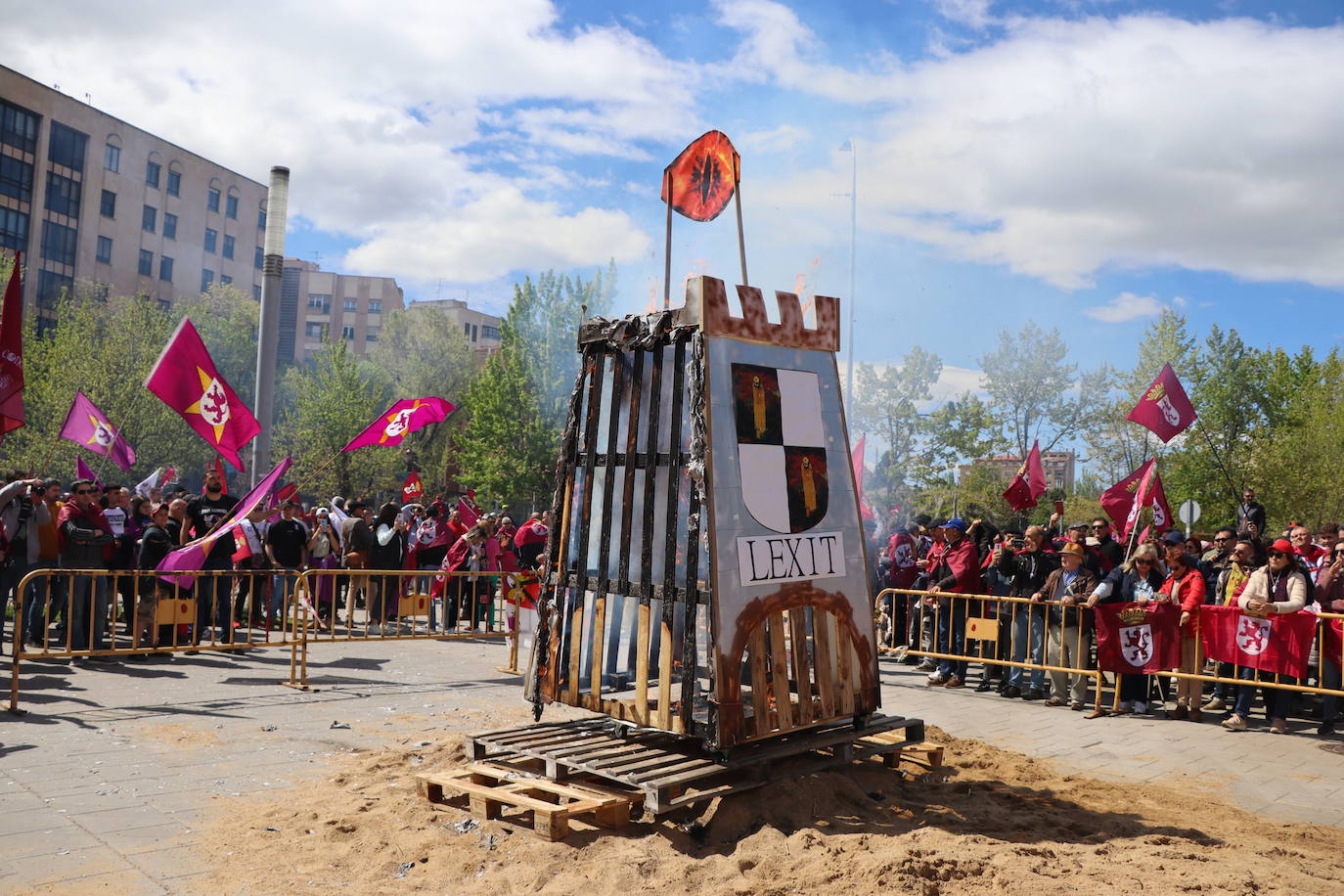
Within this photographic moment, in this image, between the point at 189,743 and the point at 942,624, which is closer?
the point at 189,743

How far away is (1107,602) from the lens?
10648mm

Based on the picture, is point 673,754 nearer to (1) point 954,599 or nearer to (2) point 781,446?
(2) point 781,446

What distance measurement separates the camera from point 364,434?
1554cm

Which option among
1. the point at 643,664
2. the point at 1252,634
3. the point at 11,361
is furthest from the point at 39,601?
the point at 1252,634

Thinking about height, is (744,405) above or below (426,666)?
above

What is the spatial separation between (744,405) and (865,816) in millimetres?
2571

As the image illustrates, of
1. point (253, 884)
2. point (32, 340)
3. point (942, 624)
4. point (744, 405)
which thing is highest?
point (32, 340)

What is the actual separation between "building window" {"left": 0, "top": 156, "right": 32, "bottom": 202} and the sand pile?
199 feet

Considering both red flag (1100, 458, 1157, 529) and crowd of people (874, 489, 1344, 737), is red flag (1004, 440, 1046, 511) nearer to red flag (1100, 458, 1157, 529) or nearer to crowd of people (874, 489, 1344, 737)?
red flag (1100, 458, 1157, 529)

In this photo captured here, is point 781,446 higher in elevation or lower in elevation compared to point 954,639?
higher

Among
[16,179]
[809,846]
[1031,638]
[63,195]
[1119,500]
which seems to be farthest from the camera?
[63,195]

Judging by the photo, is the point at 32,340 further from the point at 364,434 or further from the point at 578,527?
the point at 578,527

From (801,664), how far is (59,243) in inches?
2554

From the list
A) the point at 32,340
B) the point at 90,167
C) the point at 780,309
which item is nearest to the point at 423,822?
the point at 780,309
